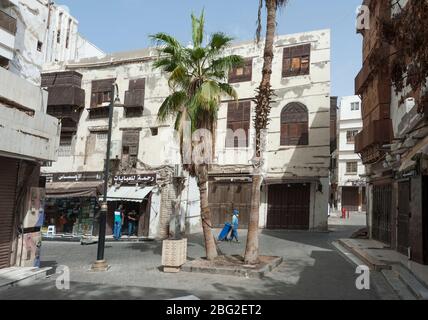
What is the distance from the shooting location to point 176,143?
23.9m

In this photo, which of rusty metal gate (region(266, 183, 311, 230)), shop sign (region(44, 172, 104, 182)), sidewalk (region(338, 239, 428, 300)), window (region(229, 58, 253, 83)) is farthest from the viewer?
window (region(229, 58, 253, 83))

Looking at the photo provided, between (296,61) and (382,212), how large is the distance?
38.7ft

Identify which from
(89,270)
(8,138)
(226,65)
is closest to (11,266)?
(89,270)

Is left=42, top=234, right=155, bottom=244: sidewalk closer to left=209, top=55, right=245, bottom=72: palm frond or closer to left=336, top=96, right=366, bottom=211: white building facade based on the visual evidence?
left=209, top=55, right=245, bottom=72: palm frond

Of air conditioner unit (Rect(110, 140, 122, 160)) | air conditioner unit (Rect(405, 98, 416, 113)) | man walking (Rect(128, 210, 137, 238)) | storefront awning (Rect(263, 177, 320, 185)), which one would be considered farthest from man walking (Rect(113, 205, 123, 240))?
air conditioner unit (Rect(405, 98, 416, 113))

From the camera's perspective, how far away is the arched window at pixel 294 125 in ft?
80.2

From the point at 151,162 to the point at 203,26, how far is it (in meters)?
12.5

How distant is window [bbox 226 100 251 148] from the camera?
25.7 m

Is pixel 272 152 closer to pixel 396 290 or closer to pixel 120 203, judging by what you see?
pixel 120 203

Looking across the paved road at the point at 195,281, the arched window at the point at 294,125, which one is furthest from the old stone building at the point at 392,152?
the arched window at the point at 294,125

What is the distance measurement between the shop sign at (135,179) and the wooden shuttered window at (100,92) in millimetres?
5614

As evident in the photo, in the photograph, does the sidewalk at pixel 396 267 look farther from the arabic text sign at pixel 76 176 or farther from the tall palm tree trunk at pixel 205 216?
the arabic text sign at pixel 76 176

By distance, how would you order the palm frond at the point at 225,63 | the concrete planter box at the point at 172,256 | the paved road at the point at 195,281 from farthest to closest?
the palm frond at the point at 225,63 → the concrete planter box at the point at 172,256 → the paved road at the point at 195,281

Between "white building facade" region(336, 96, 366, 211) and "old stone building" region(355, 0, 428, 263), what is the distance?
29.5 metres
